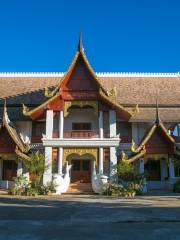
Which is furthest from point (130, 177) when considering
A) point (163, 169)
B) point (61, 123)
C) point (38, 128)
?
point (38, 128)

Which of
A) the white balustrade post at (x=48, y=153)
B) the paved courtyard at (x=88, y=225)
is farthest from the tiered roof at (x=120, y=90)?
the paved courtyard at (x=88, y=225)

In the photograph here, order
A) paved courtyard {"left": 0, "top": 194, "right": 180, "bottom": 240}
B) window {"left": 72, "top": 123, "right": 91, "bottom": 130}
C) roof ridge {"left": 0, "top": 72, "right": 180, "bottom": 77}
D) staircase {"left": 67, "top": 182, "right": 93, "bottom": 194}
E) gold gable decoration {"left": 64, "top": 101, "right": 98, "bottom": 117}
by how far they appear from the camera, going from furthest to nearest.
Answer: roof ridge {"left": 0, "top": 72, "right": 180, "bottom": 77} → window {"left": 72, "top": 123, "right": 91, "bottom": 130} → gold gable decoration {"left": 64, "top": 101, "right": 98, "bottom": 117} → staircase {"left": 67, "top": 182, "right": 93, "bottom": 194} → paved courtyard {"left": 0, "top": 194, "right": 180, "bottom": 240}

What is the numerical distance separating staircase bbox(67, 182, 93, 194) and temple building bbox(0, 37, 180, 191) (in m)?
0.06

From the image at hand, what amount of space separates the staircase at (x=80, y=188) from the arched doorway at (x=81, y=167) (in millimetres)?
407

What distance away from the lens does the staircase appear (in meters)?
17.9

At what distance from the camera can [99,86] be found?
18.9 meters

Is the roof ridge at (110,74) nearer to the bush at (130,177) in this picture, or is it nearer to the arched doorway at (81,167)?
the arched doorway at (81,167)

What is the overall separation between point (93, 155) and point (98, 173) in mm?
1236

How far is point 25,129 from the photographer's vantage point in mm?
20156

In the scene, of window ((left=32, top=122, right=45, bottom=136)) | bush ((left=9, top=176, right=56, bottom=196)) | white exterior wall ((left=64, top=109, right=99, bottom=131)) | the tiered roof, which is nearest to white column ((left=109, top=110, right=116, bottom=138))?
the tiered roof

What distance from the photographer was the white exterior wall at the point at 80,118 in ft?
66.6

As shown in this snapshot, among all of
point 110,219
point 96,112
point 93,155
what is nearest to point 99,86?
point 96,112

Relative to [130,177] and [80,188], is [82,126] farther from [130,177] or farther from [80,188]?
[130,177]

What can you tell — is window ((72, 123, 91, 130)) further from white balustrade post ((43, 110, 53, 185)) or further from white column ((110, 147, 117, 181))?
white column ((110, 147, 117, 181))
